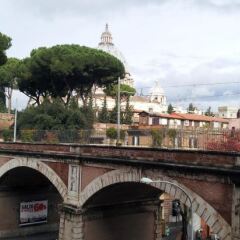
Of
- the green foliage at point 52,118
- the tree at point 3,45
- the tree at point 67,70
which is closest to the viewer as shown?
the tree at point 3,45

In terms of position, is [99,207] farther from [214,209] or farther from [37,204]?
[37,204]

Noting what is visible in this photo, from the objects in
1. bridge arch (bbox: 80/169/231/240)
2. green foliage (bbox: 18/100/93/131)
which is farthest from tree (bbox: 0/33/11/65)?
bridge arch (bbox: 80/169/231/240)

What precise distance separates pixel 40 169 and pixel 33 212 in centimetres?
957

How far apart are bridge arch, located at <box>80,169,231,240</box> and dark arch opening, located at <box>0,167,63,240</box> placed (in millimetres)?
11122

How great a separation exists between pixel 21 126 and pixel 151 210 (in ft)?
74.6

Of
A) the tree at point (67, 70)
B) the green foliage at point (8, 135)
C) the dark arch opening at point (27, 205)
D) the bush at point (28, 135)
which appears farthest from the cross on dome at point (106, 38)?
the dark arch opening at point (27, 205)

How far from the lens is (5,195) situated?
118ft

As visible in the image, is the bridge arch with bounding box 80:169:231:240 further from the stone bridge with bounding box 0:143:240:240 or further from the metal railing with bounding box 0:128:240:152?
Result: the metal railing with bounding box 0:128:240:152

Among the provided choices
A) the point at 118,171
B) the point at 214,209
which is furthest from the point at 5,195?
the point at 214,209

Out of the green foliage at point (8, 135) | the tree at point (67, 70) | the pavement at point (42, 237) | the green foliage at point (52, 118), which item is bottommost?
the pavement at point (42, 237)

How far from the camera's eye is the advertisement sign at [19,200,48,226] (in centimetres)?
3661

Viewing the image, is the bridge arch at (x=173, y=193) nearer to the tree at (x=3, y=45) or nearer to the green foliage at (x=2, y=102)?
the tree at (x=3, y=45)

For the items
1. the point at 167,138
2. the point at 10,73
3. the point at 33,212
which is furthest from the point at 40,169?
the point at 10,73

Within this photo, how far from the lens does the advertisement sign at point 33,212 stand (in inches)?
1441
